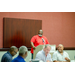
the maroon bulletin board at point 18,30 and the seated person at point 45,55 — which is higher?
the maroon bulletin board at point 18,30

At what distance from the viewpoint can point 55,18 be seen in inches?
238

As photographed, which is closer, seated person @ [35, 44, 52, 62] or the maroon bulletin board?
seated person @ [35, 44, 52, 62]

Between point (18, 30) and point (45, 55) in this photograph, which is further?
point (18, 30)

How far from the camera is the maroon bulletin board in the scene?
529 cm

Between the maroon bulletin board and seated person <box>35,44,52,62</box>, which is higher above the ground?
the maroon bulletin board

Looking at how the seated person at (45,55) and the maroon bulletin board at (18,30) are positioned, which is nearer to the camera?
the seated person at (45,55)

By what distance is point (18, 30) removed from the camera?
17.8ft

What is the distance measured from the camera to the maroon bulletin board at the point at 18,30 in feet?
17.4

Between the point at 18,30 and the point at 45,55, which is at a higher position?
the point at 18,30
